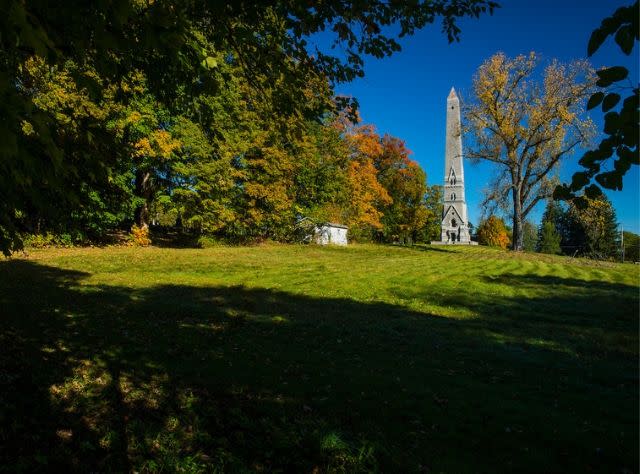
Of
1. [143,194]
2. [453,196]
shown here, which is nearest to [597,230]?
[453,196]

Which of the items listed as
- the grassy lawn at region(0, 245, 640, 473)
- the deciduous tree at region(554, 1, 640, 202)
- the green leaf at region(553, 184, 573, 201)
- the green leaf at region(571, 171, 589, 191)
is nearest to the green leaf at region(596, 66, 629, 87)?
the deciduous tree at region(554, 1, 640, 202)

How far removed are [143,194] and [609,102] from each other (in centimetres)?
2932

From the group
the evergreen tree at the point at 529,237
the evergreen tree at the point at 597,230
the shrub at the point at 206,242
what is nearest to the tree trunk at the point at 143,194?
the shrub at the point at 206,242

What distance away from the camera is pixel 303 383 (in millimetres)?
5406

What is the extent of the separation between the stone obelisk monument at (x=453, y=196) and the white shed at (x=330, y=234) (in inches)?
1049

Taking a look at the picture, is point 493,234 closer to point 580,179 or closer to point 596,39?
point 580,179

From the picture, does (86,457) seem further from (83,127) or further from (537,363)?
(537,363)

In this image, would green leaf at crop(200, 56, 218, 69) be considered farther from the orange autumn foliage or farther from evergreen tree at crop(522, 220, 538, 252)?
evergreen tree at crop(522, 220, 538, 252)

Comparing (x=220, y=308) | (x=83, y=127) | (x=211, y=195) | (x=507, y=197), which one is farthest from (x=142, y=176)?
(x=507, y=197)

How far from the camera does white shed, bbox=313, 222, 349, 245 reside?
4016 centimetres

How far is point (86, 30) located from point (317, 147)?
34.2 m

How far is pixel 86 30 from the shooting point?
382cm

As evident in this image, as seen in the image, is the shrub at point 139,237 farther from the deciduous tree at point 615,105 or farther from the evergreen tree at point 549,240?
the evergreen tree at point 549,240

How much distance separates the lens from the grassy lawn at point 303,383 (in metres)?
3.67
